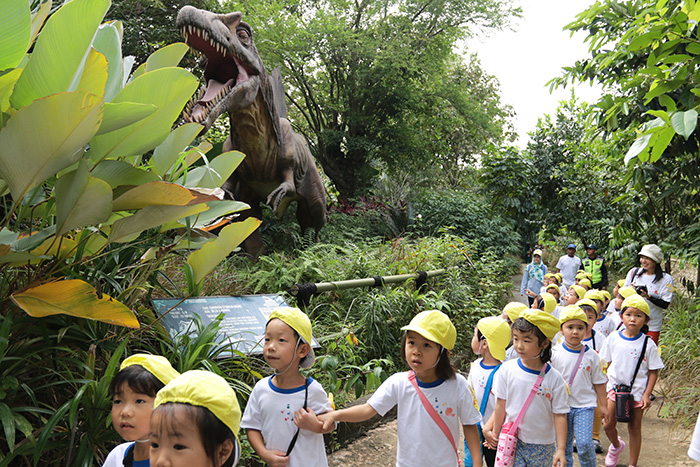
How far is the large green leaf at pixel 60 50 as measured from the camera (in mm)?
2115

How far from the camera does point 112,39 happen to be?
276 centimetres

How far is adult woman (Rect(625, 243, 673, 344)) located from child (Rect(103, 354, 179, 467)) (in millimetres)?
6179

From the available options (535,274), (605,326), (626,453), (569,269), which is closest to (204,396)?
(626,453)

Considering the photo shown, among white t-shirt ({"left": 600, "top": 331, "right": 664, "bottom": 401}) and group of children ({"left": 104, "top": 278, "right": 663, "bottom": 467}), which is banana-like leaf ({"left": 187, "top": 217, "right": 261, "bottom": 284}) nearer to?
group of children ({"left": 104, "top": 278, "right": 663, "bottom": 467})

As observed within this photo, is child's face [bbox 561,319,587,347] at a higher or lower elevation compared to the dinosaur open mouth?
lower

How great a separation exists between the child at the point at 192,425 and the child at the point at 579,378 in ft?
9.77

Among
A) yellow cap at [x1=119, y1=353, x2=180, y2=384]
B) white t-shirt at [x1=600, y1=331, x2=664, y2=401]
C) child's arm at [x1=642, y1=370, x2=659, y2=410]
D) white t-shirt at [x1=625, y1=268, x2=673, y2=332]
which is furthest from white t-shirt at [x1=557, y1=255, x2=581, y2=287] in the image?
yellow cap at [x1=119, y1=353, x2=180, y2=384]

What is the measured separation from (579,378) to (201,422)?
320 cm

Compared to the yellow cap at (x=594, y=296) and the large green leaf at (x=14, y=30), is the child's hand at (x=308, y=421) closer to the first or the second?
the large green leaf at (x=14, y=30)

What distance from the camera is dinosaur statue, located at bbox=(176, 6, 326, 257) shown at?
5078mm

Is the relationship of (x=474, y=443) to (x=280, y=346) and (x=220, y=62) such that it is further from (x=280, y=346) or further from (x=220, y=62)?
(x=220, y=62)

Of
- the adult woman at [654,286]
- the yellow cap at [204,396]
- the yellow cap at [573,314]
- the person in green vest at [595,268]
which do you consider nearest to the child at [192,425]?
the yellow cap at [204,396]

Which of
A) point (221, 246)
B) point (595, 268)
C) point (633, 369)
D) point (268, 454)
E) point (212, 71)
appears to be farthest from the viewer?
point (595, 268)

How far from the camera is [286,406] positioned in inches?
98.0
